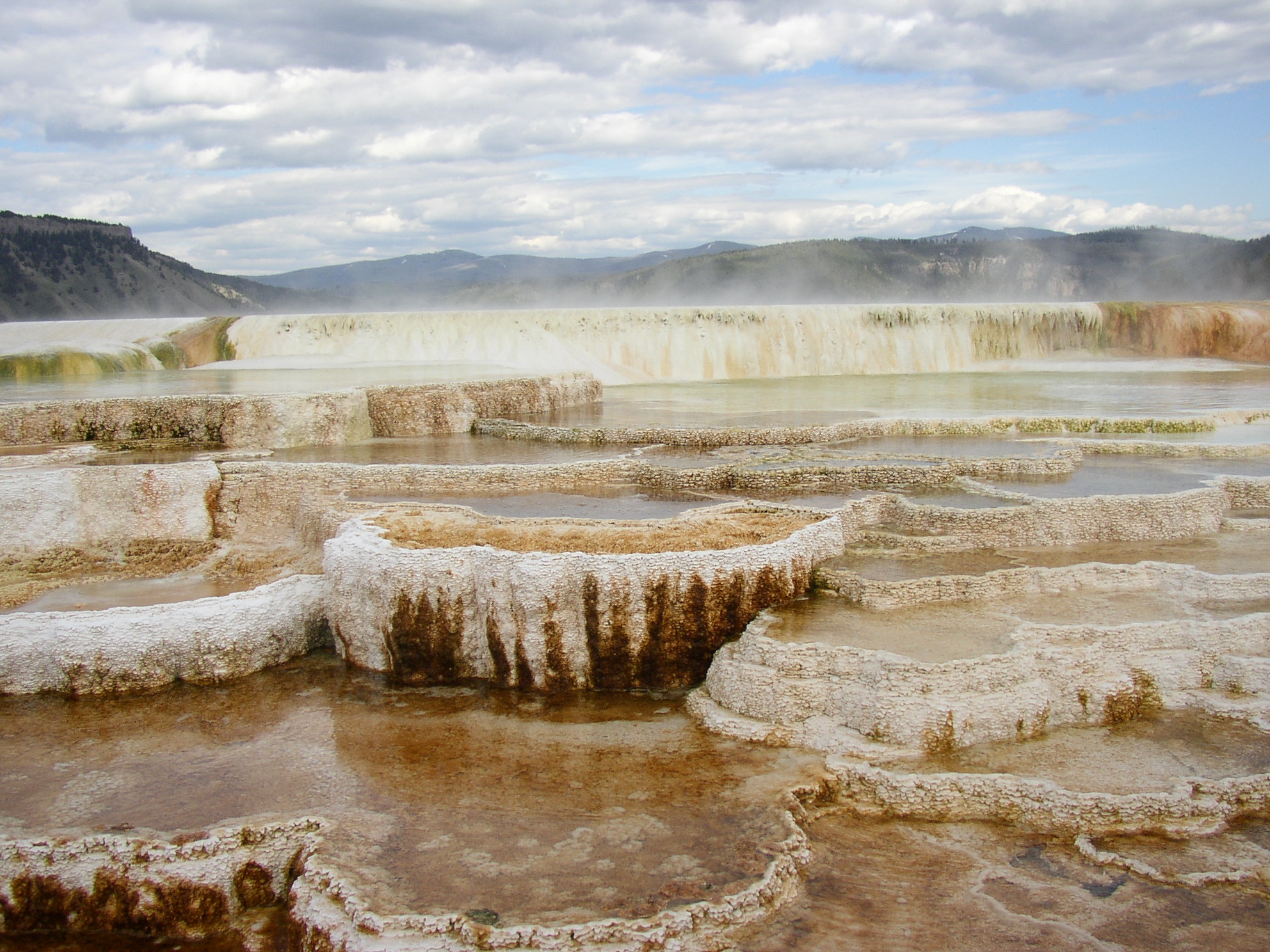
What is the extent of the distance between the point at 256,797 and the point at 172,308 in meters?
57.1

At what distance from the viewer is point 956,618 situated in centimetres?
1135

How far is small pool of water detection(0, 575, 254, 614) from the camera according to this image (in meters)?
12.9

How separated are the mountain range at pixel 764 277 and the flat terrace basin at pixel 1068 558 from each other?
49927 millimetres

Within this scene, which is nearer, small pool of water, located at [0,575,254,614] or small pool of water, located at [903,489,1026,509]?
small pool of water, located at [0,575,254,614]

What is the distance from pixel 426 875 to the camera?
7992 mm

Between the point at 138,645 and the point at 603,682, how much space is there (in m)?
5.72

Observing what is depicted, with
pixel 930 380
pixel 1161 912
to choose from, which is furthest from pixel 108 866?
pixel 930 380

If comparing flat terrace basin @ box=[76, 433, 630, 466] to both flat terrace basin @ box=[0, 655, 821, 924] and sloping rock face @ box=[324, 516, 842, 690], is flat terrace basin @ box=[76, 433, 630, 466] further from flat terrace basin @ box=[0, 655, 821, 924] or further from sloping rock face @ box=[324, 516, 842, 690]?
flat terrace basin @ box=[0, 655, 821, 924]

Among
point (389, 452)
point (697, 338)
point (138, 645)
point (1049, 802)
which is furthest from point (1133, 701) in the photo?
point (697, 338)

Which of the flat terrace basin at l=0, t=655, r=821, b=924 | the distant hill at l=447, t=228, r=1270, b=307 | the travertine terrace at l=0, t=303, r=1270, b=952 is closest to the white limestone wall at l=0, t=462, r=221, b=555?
the travertine terrace at l=0, t=303, r=1270, b=952

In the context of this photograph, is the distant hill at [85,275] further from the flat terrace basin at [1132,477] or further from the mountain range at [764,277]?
the flat terrace basin at [1132,477]

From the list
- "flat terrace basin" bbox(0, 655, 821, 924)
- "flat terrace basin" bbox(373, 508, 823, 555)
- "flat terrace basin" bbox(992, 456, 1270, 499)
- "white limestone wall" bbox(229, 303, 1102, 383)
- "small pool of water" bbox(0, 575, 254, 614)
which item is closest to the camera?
"flat terrace basin" bbox(0, 655, 821, 924)

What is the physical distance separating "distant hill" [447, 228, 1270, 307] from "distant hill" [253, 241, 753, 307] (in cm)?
4643

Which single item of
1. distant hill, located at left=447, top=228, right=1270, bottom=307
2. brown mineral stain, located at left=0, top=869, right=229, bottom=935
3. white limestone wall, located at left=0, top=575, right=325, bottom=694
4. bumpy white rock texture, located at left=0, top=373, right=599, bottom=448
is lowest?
brown mineral stain, located at left=0, top=869, right=229, bottom=935
